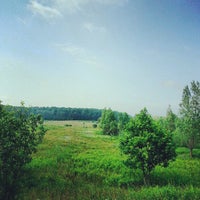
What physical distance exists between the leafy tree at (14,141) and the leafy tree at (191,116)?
117 feet

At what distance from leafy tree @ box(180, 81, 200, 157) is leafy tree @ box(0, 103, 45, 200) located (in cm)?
3575

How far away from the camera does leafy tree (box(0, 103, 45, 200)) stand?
1181 cm

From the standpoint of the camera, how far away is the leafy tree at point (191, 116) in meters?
43.1

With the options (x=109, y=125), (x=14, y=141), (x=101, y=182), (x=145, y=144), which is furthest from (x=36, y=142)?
(x=109, y=125)

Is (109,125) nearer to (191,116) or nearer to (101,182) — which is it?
(191,116)

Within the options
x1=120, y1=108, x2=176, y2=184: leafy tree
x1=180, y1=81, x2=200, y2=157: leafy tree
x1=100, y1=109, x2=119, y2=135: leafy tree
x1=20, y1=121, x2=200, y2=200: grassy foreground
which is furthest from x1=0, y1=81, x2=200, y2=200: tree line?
x1=100, y1=109, x2=119, y2=135: leafy tree

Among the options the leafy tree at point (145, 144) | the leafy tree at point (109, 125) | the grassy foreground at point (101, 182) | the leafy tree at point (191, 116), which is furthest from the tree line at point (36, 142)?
the leafy tree at point (109, 125)

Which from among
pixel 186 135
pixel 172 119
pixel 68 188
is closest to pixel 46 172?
pixel 68 188

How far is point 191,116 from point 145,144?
1090 inches

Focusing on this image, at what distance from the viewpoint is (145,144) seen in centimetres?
1952

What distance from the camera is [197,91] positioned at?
4556 centimetres

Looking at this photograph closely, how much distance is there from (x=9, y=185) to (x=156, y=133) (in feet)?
39.6

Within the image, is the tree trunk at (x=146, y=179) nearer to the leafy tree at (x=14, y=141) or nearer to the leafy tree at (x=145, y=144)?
the leafy tree at (x=145, y=144)

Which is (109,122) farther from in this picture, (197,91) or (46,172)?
(46,172)
